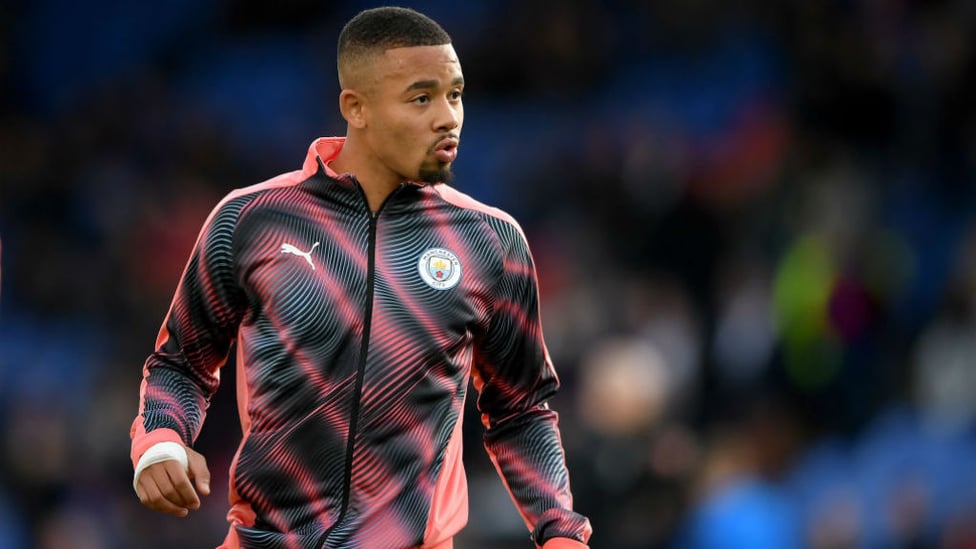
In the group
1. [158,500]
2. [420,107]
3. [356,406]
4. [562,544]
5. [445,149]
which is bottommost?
[562,544]

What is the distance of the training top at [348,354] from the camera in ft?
13.5

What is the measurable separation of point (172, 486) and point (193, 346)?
47cm

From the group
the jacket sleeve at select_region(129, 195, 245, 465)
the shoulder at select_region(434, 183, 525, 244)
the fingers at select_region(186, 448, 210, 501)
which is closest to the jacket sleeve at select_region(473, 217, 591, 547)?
the shoulder at select_region(434, 183, 525, 244)

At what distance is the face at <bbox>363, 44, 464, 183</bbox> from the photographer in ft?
13.8

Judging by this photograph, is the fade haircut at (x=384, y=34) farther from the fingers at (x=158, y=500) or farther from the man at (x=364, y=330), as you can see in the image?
the fingers at (x=158, y=500)

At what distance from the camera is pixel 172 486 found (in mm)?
3914

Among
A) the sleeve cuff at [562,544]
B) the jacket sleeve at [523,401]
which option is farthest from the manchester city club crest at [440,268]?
the sleeve cuff at [562,544]

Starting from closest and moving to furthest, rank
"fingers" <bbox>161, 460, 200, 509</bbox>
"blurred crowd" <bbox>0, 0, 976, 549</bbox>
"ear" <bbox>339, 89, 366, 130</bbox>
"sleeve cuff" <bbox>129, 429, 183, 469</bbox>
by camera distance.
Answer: "fingers" <bbox>161, 460, 200, 509</bbox>
"sleeve cuff" <bbox>129, 429, 183, 469</bbox>
"ear" <bbox>339, 89, 366, 130</bbox>
"blurred crowd" <bbox>0, 0, 976, 549</bbox>

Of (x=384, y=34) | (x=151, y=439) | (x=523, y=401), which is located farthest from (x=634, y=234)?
(x=151, y=439)

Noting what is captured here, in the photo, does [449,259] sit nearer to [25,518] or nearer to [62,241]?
[25,518]

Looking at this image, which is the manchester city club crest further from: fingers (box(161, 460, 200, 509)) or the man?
fingers (box(161, 460, 200, 509))

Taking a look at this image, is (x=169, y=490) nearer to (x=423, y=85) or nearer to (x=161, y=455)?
(x=161, y=455)

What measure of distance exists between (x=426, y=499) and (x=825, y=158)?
267 inches

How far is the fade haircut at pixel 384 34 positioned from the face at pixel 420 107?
21mm
